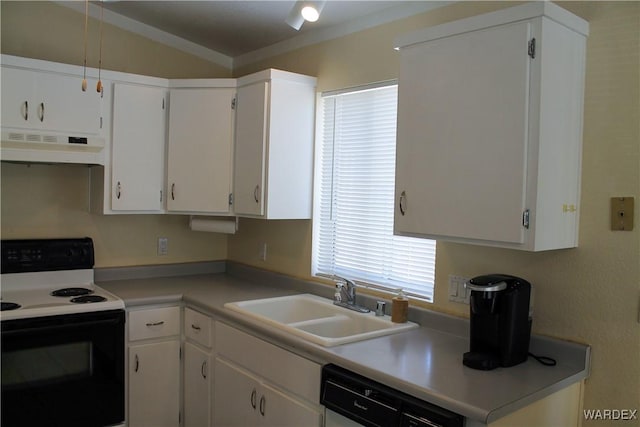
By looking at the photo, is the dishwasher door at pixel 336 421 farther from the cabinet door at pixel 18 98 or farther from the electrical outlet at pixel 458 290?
the cabinet door at pixel 18 98

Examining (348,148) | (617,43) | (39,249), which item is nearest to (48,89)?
(39,249)

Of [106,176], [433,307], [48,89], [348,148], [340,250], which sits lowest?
[433,307]

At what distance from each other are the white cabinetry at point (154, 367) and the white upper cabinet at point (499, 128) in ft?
5.38

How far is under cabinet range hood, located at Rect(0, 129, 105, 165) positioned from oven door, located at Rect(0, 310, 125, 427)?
32.8 inches

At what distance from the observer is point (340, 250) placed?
9.91 ft

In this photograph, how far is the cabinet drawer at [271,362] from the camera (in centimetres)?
210

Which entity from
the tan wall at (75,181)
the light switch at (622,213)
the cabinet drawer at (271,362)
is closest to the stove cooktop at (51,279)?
the tan wall at (75,181)

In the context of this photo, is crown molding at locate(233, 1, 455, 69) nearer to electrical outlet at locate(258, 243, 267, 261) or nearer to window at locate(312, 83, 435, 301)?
window at locate(312, 83, 435, 301)

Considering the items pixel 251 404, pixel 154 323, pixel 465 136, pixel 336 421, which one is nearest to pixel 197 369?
pixel 154 323

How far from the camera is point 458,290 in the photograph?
7.70 ft

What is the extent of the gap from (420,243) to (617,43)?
1.17 m

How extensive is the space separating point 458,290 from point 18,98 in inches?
96.8

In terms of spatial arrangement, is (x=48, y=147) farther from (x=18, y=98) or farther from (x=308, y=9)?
(x=308, y=9)

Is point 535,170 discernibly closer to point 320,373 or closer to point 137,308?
point 320,373
